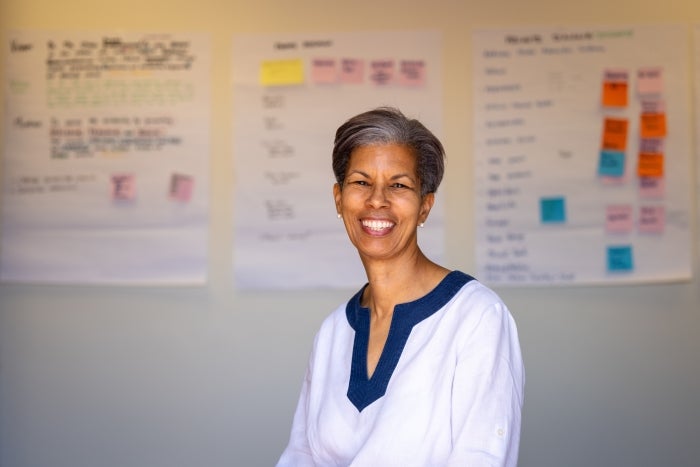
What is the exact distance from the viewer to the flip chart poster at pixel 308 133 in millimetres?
2920

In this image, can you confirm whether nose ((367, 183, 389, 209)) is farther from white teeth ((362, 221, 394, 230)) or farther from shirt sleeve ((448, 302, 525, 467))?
shirt sleeve ((448, 302, 525, 467))

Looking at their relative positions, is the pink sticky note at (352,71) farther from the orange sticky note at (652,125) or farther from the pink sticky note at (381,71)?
the orange sticky note at (652,125)

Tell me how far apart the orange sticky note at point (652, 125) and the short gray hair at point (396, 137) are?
4.80 feet

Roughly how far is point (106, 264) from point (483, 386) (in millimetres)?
1928

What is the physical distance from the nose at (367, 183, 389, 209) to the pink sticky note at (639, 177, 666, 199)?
5.12 ft

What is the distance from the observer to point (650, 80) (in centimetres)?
289

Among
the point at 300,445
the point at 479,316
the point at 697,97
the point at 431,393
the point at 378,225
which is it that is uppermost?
the point at 697,97

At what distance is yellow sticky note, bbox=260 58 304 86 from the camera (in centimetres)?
295

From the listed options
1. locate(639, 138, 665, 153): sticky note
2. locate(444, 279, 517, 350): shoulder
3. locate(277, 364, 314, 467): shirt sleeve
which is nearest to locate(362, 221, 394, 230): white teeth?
locate(444, 279, 517, 350): shoulder

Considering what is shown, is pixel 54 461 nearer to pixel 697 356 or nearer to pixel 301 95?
pixel 301 95

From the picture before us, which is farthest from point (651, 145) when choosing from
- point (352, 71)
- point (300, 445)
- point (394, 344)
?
point (300, 445)

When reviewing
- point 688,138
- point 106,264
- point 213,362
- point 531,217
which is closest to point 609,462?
point 531,217

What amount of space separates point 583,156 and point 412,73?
701mm

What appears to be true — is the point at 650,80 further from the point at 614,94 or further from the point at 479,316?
the point at 479,316
